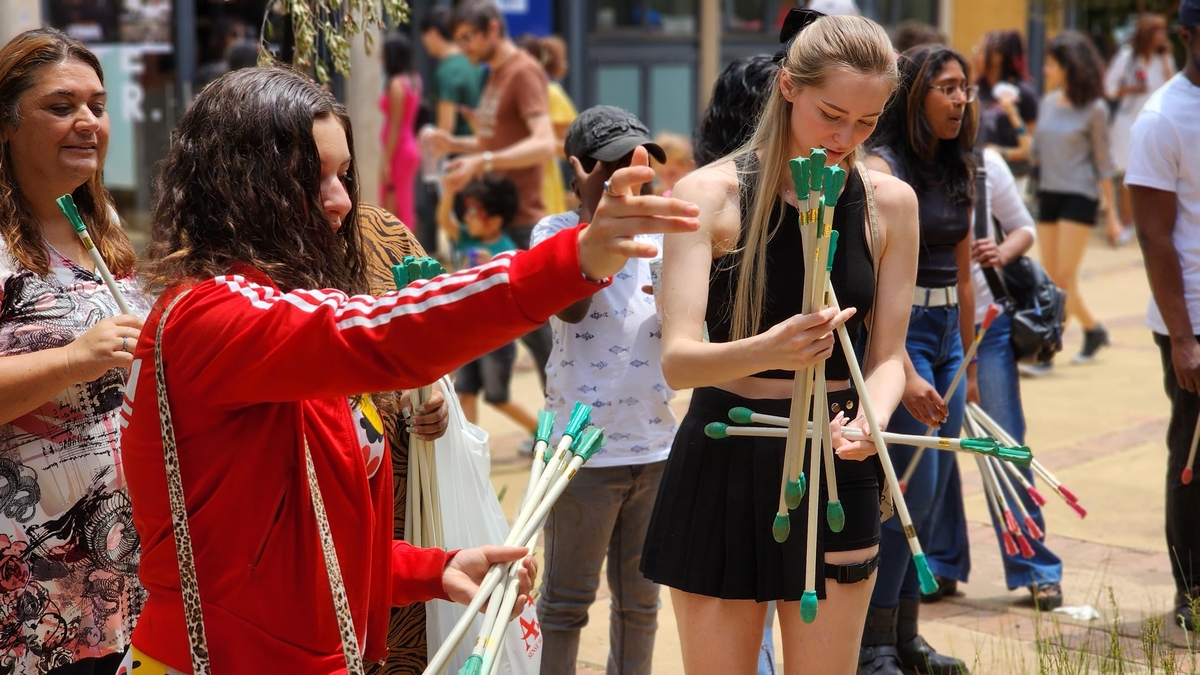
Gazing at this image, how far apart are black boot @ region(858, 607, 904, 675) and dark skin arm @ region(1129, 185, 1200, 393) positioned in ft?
4.25

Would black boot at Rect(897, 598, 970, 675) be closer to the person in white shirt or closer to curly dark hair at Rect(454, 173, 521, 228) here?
the person in white shirt

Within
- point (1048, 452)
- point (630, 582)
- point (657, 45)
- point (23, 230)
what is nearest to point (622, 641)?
point (630, 582)

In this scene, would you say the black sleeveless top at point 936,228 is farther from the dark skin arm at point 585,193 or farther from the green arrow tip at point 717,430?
the green arrow tip at point 717,430

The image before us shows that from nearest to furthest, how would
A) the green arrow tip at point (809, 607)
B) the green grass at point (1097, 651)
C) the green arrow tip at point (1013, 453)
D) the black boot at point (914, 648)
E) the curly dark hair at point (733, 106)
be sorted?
1. the green arrow tip at point (809, 607)
2. the green arrow tip at point (1013, 453)
3. the green grass at point (1097, 651)
4. the curly dark hair at point (733, 106)
5. the black boot at point (914, 648)

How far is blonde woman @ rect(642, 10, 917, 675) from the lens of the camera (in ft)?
8.11

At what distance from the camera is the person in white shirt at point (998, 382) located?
4.67m

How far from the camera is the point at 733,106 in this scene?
3568 millimetres

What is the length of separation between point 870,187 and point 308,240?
1.23 meters

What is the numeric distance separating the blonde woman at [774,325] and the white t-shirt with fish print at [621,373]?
747 mm

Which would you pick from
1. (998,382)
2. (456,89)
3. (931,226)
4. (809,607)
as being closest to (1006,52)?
(456,89)

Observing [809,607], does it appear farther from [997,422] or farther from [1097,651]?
[997,422]

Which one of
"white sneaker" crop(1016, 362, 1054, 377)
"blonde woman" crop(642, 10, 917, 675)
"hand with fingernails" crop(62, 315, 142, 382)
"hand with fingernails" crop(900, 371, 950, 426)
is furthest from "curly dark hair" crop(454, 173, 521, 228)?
"white sneaker" crop(1016, 362, 1054, 377)

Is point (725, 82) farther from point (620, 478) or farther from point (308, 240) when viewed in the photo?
point (308, 240)

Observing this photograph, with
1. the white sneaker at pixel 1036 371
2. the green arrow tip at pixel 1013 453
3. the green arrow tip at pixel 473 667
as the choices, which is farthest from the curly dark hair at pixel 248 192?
the white sneaker at pixel 1036 371
